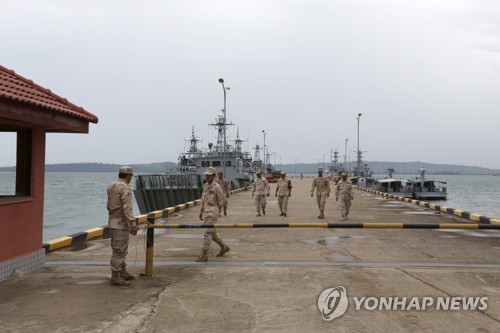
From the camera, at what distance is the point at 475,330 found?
486 cm

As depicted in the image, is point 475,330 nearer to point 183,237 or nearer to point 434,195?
point 183,237

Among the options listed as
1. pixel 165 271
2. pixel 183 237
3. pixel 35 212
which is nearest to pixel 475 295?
pixel 165 271

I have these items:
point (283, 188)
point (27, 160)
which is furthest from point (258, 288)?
point (283, 188)

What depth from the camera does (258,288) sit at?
257 inches

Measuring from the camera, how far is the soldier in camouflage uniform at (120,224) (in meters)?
6.63

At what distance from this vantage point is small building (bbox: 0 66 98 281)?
6.65 m

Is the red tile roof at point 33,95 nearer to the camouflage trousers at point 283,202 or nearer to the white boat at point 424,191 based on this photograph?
the camouflage trousers at point 283,202

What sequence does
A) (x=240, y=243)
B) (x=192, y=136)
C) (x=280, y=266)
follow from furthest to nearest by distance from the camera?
1. (x=192, y=136)
2. (x=240, y=243)
3. (x=280, y=266)

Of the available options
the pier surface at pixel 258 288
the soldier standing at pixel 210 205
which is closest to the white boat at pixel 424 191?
the pier surface at pixel 258 288

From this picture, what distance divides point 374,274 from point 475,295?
1622 millimetres

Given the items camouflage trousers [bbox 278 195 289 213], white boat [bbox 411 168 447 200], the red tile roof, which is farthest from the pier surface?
white boat [bbox 411 168 447 200]

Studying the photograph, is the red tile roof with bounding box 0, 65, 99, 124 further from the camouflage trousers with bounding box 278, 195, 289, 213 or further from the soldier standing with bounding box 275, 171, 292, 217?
the camouflage trousers with bounding box 278, 195, 289, 213

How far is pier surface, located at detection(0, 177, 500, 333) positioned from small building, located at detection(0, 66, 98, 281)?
399 millimetres

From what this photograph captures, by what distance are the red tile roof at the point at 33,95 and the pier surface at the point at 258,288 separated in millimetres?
2661
